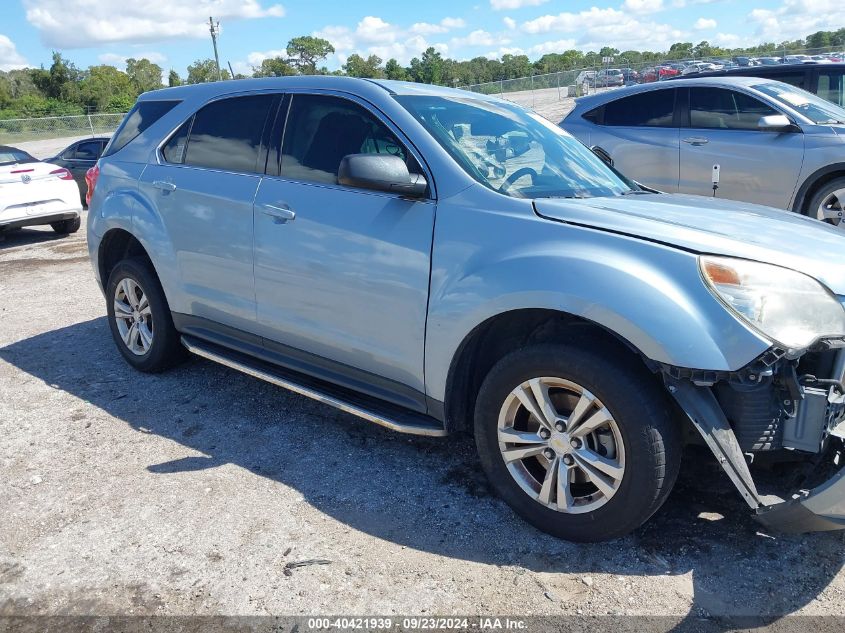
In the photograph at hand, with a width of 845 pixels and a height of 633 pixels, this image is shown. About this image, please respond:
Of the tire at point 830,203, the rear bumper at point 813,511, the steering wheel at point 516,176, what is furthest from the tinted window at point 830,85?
the rear bumper at point 813,511

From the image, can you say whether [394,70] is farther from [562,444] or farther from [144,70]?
[562,444]

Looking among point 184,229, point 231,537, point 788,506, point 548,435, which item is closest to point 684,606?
point 788,506

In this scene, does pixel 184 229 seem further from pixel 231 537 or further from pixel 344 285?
pixel 231 537

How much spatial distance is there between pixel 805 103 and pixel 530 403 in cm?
632

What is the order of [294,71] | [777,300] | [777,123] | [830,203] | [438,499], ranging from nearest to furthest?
[777,300] → [438,499] → [777,123] → [830,203] → [294,71]

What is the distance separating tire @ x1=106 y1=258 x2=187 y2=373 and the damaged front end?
3381 mm

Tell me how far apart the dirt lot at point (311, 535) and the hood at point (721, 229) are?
114 cm

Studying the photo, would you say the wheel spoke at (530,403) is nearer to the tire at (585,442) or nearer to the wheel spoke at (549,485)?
the tire at (585,442)

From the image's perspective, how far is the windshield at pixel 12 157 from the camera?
10.9 metres

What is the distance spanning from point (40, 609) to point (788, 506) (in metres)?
2.71

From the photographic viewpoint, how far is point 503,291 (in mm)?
2932

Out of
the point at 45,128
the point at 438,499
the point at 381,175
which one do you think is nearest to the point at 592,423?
the point at 438,499

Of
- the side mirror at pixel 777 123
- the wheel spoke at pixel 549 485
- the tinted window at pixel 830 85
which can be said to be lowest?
the wheel spoke at pixel 549 485

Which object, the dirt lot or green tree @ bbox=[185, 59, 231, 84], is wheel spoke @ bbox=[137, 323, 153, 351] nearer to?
the dirt lot
